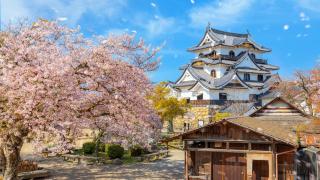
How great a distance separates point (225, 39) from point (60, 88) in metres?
59.2

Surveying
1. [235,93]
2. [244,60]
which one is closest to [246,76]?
[244,60]

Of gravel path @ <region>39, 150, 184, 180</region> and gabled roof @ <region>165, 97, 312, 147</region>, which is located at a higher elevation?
gabled roof @ <region>165, 97, 312, 147</region>

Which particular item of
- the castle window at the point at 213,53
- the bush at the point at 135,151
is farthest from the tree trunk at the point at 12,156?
the castle window at the point at 213,53

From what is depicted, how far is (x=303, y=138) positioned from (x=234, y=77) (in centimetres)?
4627

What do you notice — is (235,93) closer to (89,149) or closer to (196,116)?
(196,116)

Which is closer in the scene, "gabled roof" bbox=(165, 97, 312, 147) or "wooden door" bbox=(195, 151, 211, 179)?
"gabled roof" bbox=(165, 97, 312, 147)

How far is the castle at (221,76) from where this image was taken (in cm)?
6256

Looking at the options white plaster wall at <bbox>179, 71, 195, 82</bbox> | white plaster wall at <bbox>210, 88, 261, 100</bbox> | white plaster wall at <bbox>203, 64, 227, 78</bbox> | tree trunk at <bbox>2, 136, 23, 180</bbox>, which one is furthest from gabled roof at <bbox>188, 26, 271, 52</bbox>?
tree trunk at <bbox>2, 136, 23, 180</bbox>

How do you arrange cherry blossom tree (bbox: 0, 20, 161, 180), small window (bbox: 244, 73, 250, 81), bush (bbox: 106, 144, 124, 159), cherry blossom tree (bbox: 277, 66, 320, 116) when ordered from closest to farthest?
1. cherry blossom tree (bbox: 0, 20, 161, 180)
2. bush (bbox: 106, 144, 124, 159)
3. cherry blossom tree (bbox: 277, 66, 320, 116)
4. small window (bbox: 244, 73, 250, 81)

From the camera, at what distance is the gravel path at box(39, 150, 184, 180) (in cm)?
2475

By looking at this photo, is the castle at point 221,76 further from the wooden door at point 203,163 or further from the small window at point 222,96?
the wooden door at point 203,163

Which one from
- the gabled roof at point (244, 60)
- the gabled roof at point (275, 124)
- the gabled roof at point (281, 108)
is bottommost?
the gabled roof at point (275, 124)

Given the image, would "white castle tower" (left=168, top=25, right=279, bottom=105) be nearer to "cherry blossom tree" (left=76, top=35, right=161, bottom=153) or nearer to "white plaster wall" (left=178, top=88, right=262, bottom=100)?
"white plaster wall" (left=178, top=88, right=262, bottom=100)

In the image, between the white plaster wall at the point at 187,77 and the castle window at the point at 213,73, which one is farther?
the castle window at the point at 213,73
